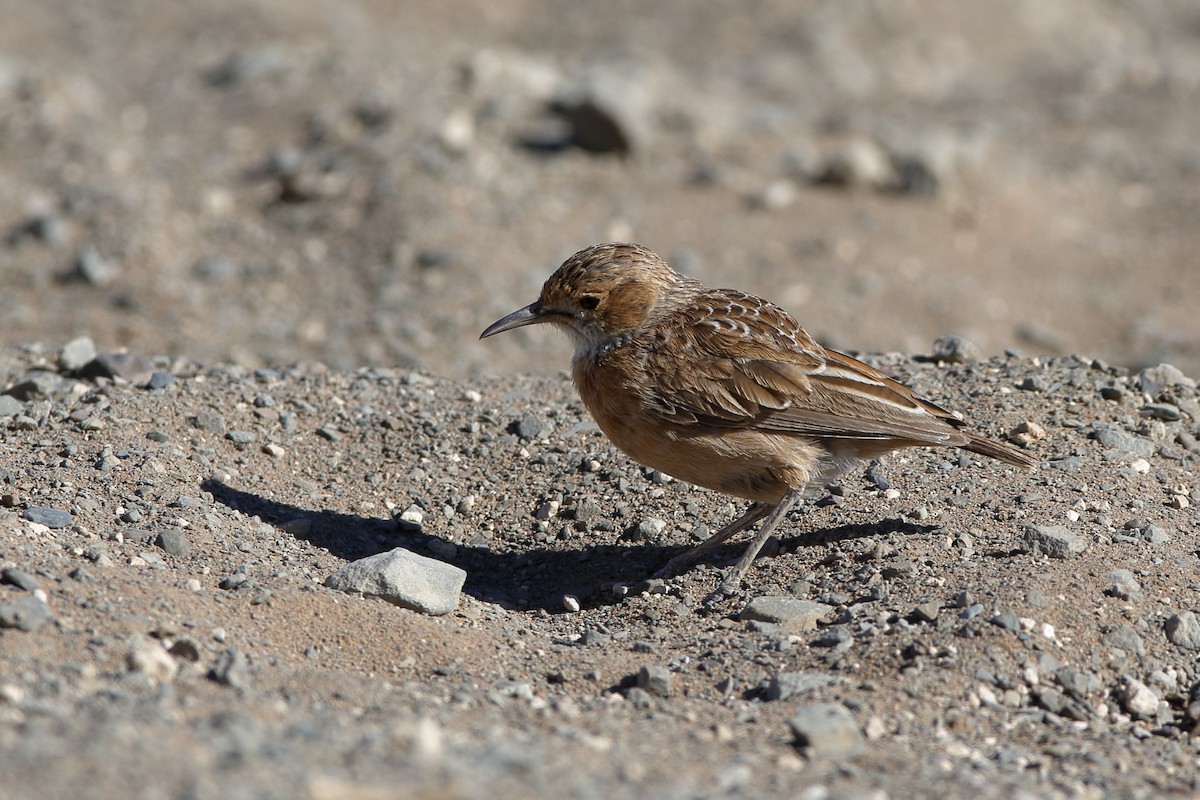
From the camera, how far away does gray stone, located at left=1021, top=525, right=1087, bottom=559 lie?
21.1 ft

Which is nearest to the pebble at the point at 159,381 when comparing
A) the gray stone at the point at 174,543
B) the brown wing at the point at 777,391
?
the gray stone at the point at 174,543

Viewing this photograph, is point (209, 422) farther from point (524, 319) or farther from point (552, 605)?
point (552, 605)

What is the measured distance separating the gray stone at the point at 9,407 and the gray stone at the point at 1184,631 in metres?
5.99

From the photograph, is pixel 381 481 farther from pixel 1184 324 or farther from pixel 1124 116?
pixel 1124 116

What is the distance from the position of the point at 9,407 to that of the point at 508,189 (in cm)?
749

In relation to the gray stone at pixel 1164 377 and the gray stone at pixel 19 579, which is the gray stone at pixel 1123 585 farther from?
the gray stone at pixel 19 579

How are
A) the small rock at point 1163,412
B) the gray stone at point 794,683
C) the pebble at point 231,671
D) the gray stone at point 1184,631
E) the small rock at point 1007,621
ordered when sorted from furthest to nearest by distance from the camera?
the small rock at point 1163,412 < the gray stone at point 1184,631 < the small rock at point 1007,621 < the gray stone at point 794,683 < the pebble at point 231,671

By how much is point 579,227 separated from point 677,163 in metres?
2.19

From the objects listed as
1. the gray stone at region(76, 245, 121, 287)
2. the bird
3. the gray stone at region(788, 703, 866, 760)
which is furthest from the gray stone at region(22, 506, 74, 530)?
the gray stone at region(76, 245, 121, 287)

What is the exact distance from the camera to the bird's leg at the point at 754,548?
659cm

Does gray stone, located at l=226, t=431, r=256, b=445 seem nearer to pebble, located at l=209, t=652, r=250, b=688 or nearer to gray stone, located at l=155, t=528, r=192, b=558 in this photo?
gray stone, located at l=155, t=528, r=192, b=558

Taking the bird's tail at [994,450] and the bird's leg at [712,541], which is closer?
the bird's tail at [994,450]

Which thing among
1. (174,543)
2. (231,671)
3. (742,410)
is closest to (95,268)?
(174,543)

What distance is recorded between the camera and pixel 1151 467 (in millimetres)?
7430
